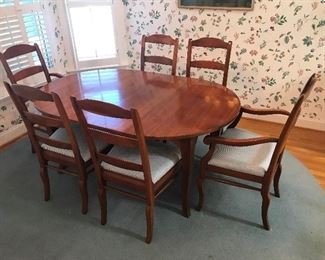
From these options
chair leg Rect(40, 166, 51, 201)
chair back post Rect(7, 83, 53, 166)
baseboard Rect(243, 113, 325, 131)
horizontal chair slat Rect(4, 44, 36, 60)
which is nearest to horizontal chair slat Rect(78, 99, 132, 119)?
chair back post Rect(7, 83, 53, 166)

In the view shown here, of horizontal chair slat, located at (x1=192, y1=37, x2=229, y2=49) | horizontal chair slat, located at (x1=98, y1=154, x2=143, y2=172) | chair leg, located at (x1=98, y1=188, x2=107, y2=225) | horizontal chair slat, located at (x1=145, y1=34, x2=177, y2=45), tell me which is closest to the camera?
horizontal chair slat, located at (x1=98, y1=154, x2=143, y2=172)

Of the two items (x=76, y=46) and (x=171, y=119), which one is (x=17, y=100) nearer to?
(x=171, y=119)

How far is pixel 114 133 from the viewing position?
1.63 meters

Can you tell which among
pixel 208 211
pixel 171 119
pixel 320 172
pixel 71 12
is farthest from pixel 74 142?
pixel 71 12

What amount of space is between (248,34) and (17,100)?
2.18 m

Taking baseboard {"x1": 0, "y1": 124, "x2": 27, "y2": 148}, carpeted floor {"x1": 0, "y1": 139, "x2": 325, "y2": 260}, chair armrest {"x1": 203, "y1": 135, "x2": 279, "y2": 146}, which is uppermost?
chair armrest {"x1": 203, "y1": 135, "x2": 279, "y2": 146}

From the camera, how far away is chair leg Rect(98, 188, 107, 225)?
1.92 m

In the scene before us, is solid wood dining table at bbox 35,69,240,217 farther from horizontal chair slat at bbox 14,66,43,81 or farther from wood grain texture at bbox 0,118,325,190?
wood grain texture at bbox 0,118,325,190

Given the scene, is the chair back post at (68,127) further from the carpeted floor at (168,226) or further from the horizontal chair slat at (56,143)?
the carpeted floor at (168,226)

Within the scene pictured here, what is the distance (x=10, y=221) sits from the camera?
208 centimetres

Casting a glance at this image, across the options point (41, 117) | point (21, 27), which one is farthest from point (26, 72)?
point (41, 117)

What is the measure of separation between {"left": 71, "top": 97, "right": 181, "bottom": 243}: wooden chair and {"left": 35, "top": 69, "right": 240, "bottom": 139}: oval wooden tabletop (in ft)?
0.41

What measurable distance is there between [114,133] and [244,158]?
0.81m

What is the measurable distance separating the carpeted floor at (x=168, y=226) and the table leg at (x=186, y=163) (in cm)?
10
